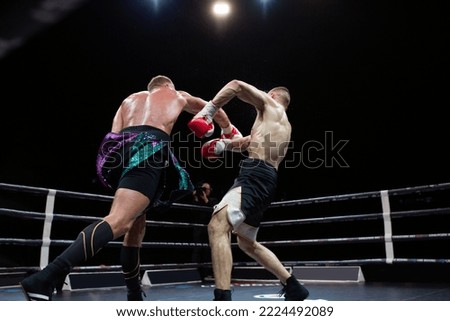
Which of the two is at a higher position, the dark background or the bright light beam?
the bright light beam

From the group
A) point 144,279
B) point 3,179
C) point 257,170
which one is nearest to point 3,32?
point 3,179

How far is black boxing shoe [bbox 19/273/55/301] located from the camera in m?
1.60

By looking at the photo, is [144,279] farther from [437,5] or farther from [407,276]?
[437,5]

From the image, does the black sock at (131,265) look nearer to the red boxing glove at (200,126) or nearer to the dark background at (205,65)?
the red boxing glove at (200,126)

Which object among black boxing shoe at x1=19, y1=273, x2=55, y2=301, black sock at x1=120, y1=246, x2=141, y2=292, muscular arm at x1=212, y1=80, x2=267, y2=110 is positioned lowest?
black boxing shoe at x1=19, y1=273, x2=55, y2=301

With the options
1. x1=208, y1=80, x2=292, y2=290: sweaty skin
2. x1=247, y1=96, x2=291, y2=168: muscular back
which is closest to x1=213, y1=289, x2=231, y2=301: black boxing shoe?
x1=208, y1=80, x2=292, y2=290: sweaty skin

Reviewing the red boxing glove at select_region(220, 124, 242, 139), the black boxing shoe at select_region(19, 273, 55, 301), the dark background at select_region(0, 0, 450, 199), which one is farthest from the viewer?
the dark background at select_region(0, 0, 450, 199)

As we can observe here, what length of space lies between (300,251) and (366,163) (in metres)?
2.45

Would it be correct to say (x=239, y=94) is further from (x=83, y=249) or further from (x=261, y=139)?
(x=83, y=249)

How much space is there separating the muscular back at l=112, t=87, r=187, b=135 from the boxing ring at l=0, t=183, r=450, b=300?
1.00m

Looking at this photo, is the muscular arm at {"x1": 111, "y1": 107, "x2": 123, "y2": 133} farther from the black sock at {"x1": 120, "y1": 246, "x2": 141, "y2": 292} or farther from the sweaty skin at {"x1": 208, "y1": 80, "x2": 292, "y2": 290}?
the black sock at {"x1": 120, "y1": 246, "x2": 141, "y2": 292}

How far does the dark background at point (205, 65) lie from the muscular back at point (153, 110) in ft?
11.3

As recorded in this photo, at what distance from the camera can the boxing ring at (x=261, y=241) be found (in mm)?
3492

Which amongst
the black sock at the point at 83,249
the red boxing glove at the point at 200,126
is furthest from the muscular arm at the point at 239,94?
the black sock at the point at 83,249
